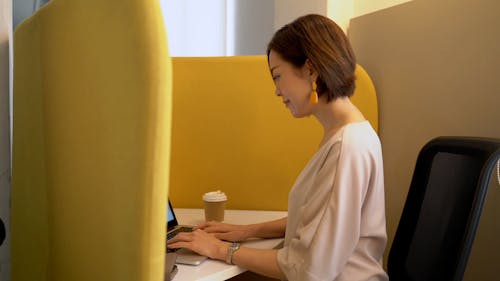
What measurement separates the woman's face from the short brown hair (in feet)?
0.06

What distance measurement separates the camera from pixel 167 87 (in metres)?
0.54

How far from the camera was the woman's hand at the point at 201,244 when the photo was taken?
977mm

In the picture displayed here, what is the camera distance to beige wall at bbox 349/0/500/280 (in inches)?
46.1

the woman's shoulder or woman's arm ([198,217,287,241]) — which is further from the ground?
the woman's shoulder

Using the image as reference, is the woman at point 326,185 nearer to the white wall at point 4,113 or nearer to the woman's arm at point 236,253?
the woman's arm at point 236,253

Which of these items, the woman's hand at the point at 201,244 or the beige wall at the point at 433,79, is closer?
the woman's hand at the point at 201,244

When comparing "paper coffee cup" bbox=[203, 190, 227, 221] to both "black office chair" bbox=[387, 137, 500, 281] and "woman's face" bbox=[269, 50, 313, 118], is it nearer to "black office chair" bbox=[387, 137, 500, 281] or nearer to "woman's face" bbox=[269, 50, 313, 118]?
"woman's face" bbox=[269, 50, 313, 118]

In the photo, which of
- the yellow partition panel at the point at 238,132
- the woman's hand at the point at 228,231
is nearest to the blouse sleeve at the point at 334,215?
the woman's hand at the point at 228,231

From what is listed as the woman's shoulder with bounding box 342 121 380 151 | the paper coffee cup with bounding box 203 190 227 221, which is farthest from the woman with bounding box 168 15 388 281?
the paper coffee cup with bounding box 203 190 227 221

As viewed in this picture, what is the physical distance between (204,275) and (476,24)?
1.02 metres

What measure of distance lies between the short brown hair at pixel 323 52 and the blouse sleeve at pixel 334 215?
0.15 metres

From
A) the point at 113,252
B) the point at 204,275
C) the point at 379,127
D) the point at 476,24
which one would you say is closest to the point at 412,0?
the point at 476,24

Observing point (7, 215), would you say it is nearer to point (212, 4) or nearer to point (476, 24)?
point (476, 24)

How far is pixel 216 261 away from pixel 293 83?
0.46m
